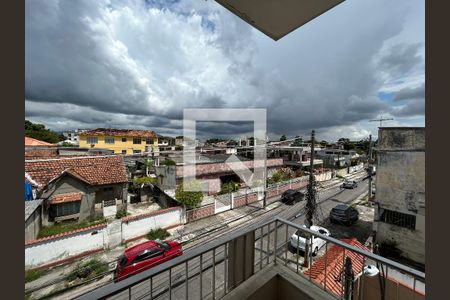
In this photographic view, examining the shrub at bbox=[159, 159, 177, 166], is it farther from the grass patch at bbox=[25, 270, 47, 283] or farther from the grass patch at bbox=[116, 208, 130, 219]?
the grass patch at bbox=[25, 270, 47, 283]

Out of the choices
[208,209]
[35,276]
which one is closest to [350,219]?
[208,209]

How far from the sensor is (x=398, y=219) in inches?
253

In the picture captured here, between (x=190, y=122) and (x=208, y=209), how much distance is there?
12.1 ft

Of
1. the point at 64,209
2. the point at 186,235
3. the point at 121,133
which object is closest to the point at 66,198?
the point at 64,209

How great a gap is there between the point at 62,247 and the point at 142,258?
2.31 m

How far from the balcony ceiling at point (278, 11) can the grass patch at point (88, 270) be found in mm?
5838

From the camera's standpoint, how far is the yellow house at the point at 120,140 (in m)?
16.6

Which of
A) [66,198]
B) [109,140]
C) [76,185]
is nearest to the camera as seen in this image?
[66,198]

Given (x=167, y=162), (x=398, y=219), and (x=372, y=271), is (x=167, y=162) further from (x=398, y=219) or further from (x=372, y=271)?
(x=398, y=219)

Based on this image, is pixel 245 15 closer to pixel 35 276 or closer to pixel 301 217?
pixel 35 276

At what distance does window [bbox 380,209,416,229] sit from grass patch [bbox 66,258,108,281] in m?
8.37

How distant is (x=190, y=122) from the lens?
8.59 metres

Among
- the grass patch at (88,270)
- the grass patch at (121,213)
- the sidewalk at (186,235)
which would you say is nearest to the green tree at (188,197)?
the sidewalk at (186,235)

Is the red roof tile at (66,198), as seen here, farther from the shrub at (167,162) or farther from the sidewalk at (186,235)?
the shrub at (167,162)
